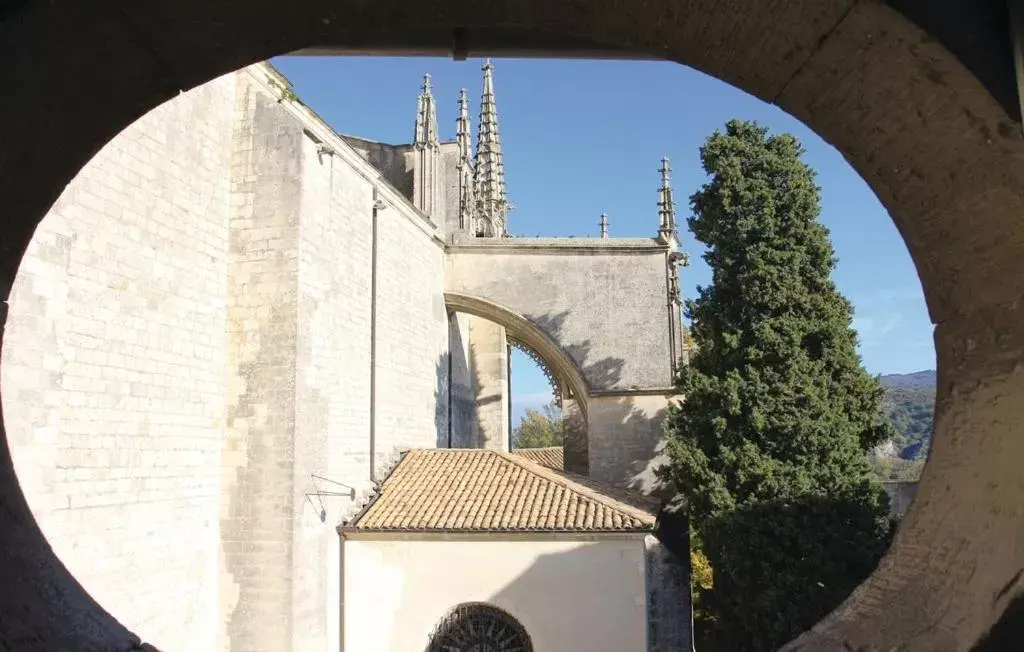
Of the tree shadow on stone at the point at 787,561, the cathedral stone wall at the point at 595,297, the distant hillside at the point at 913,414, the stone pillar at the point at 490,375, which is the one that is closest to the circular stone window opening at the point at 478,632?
the tree shadow on stone at the point at 787,561

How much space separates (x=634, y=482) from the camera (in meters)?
15.6

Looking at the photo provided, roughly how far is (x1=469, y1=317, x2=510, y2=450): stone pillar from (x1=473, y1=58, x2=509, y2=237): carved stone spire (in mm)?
4145

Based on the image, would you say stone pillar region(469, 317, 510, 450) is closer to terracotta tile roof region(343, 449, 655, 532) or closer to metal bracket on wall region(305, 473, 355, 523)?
terracotta tile roof region(343, 449, 655, 532)

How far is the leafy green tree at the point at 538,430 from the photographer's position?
44250 mm

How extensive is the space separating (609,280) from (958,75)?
15467mm

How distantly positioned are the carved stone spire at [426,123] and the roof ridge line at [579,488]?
8308mm

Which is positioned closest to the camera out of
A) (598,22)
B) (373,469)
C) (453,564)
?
(598,22)

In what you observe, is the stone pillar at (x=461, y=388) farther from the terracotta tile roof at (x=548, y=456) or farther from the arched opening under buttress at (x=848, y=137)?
the arched opening under buttress at (x=848, y=137)

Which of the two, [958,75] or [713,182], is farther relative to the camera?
[713,182]

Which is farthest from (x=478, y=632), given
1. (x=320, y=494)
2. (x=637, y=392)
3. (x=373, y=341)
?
(x=637, y=392)

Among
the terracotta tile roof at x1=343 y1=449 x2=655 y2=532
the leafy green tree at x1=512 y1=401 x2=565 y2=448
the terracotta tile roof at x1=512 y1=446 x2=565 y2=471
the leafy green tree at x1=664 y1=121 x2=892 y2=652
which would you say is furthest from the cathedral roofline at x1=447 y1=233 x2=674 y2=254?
the leafy green tree at x1=512 y1=401 x2=565 y2=448

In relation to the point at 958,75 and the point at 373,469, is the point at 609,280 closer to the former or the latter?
the point at 373,469

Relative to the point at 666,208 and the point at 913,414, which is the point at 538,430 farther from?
the point at 913,414

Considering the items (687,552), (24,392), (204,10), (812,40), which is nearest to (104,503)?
(24,392)
